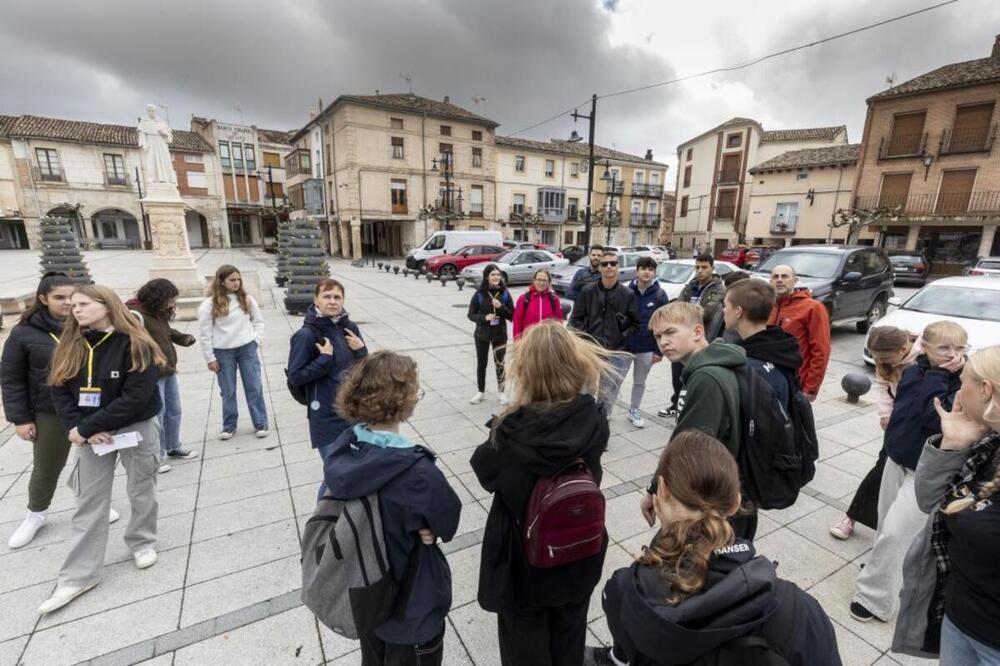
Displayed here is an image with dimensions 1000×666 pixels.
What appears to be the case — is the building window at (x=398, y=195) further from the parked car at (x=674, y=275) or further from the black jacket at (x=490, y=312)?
the black jacket at (x=490, y=312)

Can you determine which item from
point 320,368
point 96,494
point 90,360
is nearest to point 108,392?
point 90,360

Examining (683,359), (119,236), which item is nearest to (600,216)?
(683,359)

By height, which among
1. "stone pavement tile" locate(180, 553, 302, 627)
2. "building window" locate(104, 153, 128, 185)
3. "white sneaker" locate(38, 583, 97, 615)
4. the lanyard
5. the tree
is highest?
"building window" locate(104, 153, 128, 185)

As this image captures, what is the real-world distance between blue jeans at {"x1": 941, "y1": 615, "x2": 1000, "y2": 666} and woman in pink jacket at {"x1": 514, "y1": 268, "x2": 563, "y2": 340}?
144 inches

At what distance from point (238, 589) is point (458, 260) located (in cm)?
1725

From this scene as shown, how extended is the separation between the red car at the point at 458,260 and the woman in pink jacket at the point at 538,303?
13.8 metres

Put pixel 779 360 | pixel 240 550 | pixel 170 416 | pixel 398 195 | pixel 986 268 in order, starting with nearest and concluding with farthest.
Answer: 1. pixel 779 360
2. pixel 240 550
3. pixel 170 416
4. pixel 986 268
5. pixel 398 195

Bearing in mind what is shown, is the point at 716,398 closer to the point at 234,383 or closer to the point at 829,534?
the point at 829,534


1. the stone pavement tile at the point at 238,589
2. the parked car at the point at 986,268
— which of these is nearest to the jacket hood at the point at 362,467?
the stone pavement tile at the point at 238,589

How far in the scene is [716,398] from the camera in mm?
1884

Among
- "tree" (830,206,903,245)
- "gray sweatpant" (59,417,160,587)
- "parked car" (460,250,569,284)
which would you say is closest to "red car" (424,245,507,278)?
"parked car" (460,250,569,284)

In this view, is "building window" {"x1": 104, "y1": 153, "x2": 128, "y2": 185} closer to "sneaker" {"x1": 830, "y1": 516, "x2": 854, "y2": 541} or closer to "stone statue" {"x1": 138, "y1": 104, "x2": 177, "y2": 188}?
"stone statue" {"x1": 138, "y1": 104, "x2": 177, "y2": 188}

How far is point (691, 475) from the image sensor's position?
116 centimetres

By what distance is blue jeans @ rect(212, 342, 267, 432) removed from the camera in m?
4.37
